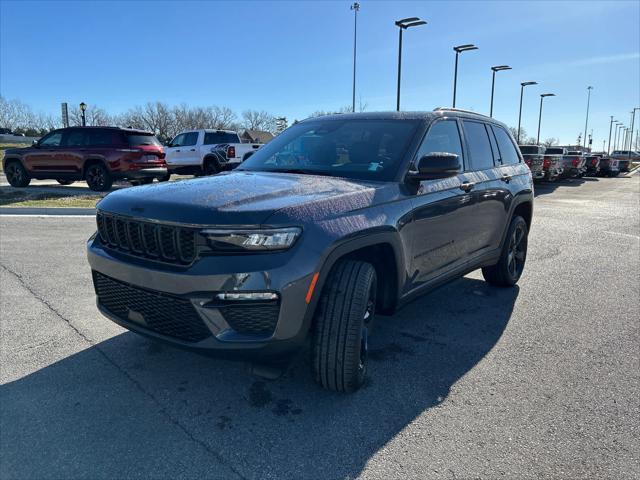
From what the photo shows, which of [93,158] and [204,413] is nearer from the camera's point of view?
[204,413]

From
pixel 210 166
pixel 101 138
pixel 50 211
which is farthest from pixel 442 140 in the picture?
pixel 210 166

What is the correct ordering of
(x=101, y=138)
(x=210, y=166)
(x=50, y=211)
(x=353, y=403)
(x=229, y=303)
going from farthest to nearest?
(x=210, y=166)
(x=101, y=138)
(x=50, y=211)
(x=353, y=403)
(x=229, y=303)

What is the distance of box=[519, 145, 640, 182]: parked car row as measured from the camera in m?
18.0

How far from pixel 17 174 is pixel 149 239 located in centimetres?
1538

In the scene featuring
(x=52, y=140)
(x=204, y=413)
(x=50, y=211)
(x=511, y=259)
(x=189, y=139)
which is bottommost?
(x=204, y=413)

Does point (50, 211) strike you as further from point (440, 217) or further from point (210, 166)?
point (440, 217)

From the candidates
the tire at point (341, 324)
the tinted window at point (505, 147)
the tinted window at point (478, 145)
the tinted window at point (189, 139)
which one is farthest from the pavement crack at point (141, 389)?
the tinted window at point (189, 139)

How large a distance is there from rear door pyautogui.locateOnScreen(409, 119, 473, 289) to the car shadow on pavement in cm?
68

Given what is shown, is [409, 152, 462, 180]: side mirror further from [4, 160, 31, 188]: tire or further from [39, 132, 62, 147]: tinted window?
[4, 160, 31, 188]: tire

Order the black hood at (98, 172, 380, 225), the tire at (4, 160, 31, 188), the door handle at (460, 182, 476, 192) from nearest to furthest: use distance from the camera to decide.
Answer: the black hood at (98, 172, 380, 225) → the door handle at (460, 182, 476, 192) → the tire at (4, 160, 31, 188)

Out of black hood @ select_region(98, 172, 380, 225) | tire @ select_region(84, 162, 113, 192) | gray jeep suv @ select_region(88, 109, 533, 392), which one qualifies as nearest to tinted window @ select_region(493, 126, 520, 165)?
gray jeep suv @ select_region(88, 109, 533, 392)

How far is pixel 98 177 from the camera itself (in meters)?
13.8

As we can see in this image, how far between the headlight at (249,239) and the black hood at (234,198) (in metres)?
0.05

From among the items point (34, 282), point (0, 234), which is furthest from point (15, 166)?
point (34, 282)
